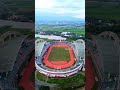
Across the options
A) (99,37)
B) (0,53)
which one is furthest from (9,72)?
(99,37)

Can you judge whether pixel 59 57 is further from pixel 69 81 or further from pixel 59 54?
pixel 69 81

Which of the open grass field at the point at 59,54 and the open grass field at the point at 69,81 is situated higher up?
the open grass field at the point at 59,54

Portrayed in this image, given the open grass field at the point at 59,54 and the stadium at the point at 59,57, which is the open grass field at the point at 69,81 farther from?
the open grass field at the point at 59,54

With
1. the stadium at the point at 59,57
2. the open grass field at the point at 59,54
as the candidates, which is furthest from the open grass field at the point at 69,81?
the open grass field at the point at 59,54

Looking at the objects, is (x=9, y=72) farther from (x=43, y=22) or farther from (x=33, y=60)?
(x=43, y=22)

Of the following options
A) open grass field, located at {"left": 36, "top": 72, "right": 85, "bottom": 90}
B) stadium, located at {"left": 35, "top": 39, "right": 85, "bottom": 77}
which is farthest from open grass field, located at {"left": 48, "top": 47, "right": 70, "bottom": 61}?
open grass field, located at {"left": 36, "top": 72, "right": 85, "bottom": 90}
